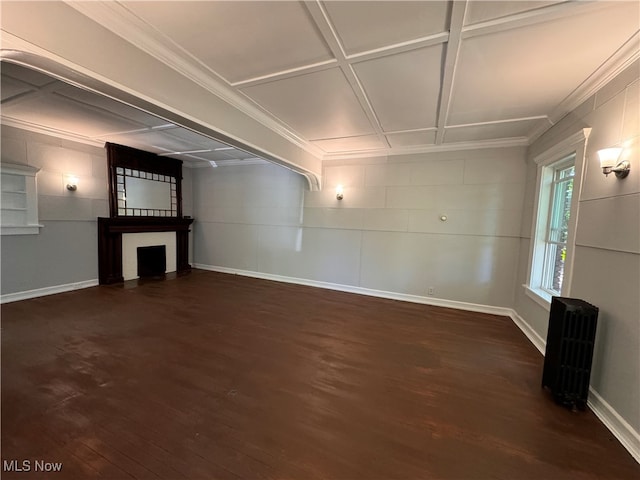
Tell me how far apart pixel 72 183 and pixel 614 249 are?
7386 mm

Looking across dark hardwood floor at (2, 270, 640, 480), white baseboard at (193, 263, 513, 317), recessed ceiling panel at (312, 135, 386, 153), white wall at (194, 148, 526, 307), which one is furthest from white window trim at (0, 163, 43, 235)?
recessed ceiling panel at (312, 135, 386, 153)

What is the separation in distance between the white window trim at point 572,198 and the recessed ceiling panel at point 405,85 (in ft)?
4.56

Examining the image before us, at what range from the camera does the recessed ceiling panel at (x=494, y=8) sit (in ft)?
5.20

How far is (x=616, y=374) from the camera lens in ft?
6.46

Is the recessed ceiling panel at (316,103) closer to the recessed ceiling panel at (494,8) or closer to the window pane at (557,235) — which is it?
the recessed ceiling panel at (494,8)

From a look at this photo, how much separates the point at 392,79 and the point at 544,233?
2883mm

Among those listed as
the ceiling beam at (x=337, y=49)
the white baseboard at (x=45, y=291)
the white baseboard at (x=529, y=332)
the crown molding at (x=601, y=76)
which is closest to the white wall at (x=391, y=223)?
the white baseboard at (x=529, y=332)

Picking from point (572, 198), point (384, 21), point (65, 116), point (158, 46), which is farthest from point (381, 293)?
point (65, 116)

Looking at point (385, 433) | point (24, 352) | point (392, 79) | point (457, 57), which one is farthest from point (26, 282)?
point (457, 57)

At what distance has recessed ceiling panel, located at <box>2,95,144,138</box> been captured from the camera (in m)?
3.48

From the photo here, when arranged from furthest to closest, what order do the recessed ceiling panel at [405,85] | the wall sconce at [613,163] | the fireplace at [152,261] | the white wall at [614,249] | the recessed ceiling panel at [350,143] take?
1. the fireplace at [152,261]
2. the recessed ceiling panel at [350,143]
3. the recessed ceiling panel at [405,85]
4. the wall sconce at [613,163]
5. the white wall at [614,249]

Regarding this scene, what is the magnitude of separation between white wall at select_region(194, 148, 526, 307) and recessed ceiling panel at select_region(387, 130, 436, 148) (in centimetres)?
34

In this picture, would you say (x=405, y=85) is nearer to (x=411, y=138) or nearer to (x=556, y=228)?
(x=411, y=138)

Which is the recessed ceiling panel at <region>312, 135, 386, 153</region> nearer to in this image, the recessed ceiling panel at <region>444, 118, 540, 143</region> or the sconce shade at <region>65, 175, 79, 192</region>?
the recessed ceiling panel at <region>444, 118, 540, 143</region>
